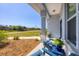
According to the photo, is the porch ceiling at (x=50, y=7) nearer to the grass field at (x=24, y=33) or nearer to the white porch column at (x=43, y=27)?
the white porch column at (x=43, y=27)

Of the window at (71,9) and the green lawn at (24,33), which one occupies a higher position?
the window at (71,9)

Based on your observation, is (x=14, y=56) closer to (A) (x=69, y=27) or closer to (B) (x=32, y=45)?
(B) (x=32, y=45)

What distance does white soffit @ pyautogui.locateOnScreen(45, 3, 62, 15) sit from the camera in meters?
3.97

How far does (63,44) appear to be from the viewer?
3977 mm

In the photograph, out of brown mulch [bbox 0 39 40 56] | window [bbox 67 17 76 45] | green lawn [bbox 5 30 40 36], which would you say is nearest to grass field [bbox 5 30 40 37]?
green lawn [bbox 5 30 40 36]

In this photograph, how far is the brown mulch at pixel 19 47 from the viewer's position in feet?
A: 13.1

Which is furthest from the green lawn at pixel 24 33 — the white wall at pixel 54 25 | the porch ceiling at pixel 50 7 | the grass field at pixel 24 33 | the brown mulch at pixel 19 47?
the porch ceiling at pixel 50 7

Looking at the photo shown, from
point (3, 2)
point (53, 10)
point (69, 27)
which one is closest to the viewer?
point (3, 2)

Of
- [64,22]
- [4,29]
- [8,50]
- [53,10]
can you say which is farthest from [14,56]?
[64,22]

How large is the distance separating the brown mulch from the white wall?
0.35 meters

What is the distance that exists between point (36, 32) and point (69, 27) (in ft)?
3.34

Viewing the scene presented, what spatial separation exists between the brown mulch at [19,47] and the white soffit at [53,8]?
2.12 feet

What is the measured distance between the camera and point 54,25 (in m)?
4.26

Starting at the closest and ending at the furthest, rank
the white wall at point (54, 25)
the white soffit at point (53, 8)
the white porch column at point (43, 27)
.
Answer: the white soffit at point (53, 8) → the white porch column at point (43, 27) → the white wall at point (54, 25)
